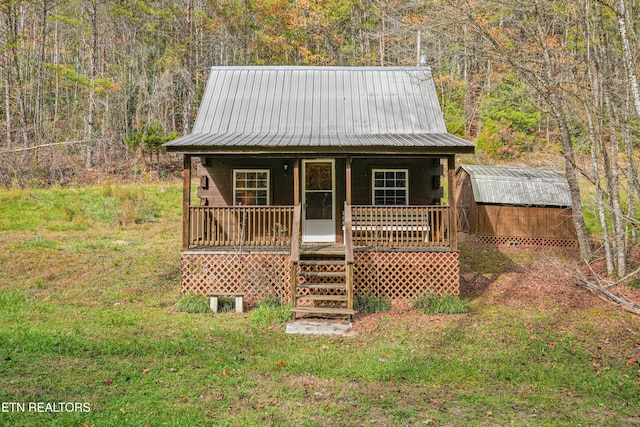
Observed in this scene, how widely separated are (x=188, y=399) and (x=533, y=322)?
6.52 m

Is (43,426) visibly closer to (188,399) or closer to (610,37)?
(188,399)

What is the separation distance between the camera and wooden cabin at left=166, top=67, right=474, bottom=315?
9305mm

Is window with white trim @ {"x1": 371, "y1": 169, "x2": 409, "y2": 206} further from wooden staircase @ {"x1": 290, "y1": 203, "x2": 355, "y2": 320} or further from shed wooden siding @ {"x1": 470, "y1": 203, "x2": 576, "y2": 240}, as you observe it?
Result: shed wooden siding @ {"x1": 470, "y1": 203, "x2": 576, "y2": 240}

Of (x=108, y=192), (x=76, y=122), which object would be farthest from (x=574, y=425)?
(x=76, y=122)

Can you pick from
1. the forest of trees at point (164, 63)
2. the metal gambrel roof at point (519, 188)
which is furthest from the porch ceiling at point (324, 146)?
the forest of trees at point (164, 63)

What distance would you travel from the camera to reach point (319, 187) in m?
11.7

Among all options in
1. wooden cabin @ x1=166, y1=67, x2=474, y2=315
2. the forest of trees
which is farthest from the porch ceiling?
the forest of trees

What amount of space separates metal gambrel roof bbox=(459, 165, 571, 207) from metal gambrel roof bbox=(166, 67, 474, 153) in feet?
19.0

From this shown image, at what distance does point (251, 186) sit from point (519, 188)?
11146 millimetres

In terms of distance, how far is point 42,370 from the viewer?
5.41 m

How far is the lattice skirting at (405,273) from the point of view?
9305mm

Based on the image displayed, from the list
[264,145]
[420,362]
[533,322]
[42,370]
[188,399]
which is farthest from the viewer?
[264,145]

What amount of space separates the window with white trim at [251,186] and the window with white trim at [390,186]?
3141mm

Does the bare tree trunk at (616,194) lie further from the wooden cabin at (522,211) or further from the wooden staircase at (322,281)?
the wooden staircase at (322,281)
